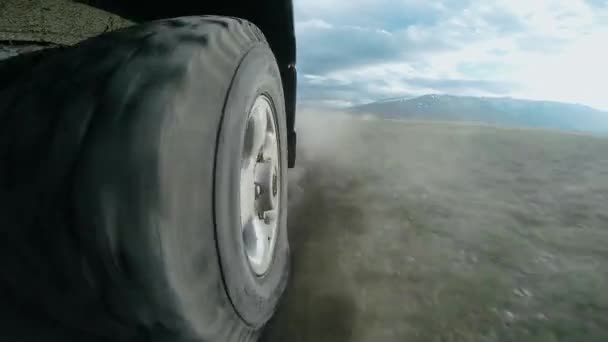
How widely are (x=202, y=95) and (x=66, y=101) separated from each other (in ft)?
0.69

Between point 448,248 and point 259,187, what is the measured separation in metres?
0.86

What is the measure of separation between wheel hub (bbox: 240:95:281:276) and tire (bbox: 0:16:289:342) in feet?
1.26

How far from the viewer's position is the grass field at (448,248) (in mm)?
1130

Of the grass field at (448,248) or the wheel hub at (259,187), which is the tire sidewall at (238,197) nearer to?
the wheel hub at (259,187)

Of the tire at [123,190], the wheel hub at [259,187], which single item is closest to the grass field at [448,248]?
the wheel hub at [259,187]

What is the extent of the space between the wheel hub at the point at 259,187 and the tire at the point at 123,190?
0.38 meters

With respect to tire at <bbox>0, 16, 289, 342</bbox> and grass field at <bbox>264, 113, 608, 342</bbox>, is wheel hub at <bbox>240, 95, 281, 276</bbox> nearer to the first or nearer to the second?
grass field at <bbox>264, 113, 608, 342</bbox>

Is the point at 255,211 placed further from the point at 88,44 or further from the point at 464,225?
the point at 464,225

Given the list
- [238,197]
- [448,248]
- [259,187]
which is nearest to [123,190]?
[238,197]

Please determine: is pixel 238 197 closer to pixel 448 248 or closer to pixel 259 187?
pixel 259 187

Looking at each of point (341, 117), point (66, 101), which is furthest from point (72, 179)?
point (341, 117)

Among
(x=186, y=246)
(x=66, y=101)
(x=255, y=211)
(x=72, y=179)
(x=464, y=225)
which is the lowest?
(x=464, y=225)

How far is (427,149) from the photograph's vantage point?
323cm

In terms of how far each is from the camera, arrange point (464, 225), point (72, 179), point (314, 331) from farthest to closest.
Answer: point (464, 225)
point (314, 331)
point (72, 179)
